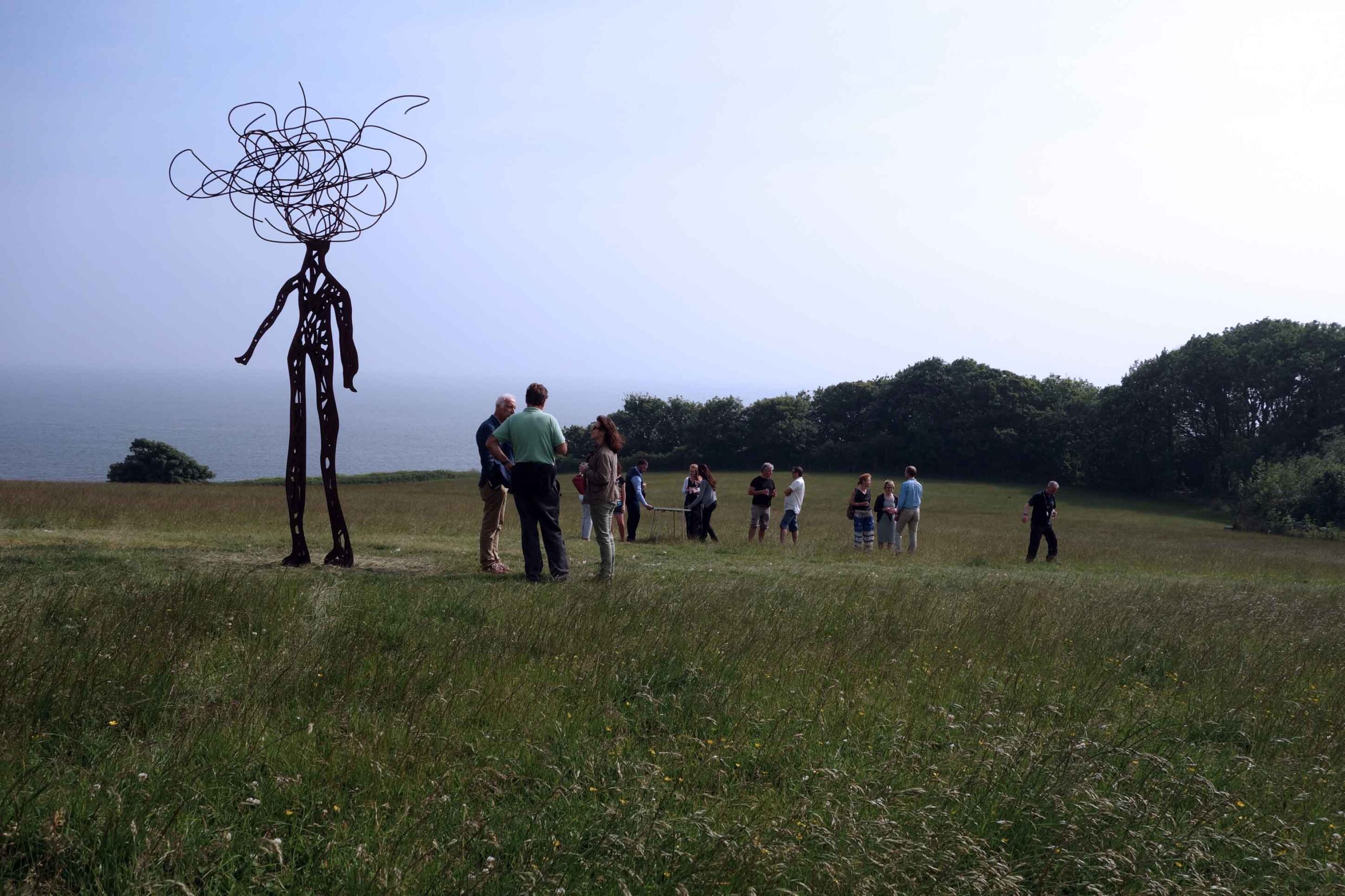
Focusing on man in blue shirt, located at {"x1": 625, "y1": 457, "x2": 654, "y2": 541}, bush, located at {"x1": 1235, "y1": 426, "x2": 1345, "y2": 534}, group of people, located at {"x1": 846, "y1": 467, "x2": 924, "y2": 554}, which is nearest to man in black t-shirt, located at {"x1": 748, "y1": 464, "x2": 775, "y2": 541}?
group of people, located at {"x1": 846, "y1": 467, "x2": 924, "y2": 554}

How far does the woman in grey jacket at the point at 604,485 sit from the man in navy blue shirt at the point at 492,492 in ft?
3.29

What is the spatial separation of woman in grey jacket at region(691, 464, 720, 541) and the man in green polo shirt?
8770mm

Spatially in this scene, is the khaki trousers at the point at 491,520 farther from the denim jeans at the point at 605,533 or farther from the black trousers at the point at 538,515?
the denim jeans at the point at 605,533

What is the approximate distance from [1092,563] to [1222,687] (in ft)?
42.1

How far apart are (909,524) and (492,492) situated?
37.6 feet

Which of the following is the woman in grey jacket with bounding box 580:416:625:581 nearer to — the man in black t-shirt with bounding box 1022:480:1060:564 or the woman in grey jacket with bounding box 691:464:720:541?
the woman in grey jacket with bounding box 691:464:720:541

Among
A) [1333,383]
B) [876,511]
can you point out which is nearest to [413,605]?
[876,511]

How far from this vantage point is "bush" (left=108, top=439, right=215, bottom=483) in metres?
64.7

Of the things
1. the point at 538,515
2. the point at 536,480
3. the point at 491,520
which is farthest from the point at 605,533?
the point at 491,520

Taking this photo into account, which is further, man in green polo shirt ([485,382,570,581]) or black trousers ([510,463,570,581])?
black trousers ([510,463,570,581])

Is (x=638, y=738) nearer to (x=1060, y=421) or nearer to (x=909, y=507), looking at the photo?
(x=909, y=507)

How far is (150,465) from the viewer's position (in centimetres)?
6512

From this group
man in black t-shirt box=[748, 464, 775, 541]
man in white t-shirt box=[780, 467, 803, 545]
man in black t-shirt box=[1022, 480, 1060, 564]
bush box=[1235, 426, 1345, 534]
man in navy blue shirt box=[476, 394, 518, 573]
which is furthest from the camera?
bush box=[1235, 426, 1345, 534]

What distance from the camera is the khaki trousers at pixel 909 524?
771 inches
